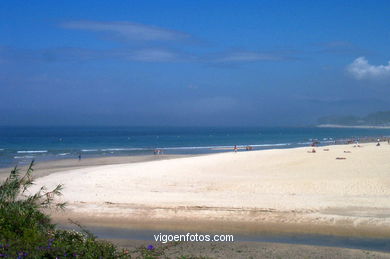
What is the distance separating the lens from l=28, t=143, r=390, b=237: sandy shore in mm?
12469

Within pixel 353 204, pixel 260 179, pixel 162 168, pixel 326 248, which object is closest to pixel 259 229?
pixel 326 248

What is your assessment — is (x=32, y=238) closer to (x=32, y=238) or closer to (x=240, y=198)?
(x=32, y=238)

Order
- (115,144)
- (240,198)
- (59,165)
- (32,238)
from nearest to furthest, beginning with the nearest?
1. (32,238)
2. (240,198)
3. (59,165)
4. (115,144)

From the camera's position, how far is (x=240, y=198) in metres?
15.8

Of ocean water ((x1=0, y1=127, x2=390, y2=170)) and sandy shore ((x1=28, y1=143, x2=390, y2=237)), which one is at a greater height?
ocean water ((x1=0, y1=127, x2=390, y2=170))

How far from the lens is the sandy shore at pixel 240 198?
12.5 meters

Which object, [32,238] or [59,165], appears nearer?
[32,238]

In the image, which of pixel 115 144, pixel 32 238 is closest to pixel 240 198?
pixel 32 238

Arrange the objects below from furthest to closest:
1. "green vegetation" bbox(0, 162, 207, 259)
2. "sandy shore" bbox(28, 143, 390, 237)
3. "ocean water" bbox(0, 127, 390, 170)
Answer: "ocean water" bbox(0, 127, 390, 170) → "sandy shore" bbox(28, 143, 390, 237) → "green vegetation" bbox(0, 162, 207, 259)

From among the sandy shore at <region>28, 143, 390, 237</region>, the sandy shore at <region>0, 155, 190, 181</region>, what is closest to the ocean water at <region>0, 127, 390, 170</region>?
the sandy shore at <region>0, 155, 190, 181</region>

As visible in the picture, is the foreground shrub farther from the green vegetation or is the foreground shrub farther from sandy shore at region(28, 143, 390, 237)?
sandy shore at region(28, 143, 390, 237)

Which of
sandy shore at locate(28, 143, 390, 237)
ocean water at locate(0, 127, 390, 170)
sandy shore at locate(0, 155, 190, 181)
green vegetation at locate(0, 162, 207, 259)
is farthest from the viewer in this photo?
ocean water at locate(0, 127, 390, 170)

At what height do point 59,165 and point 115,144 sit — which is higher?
point 115,144

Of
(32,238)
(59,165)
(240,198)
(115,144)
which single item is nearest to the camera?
(32,238)
